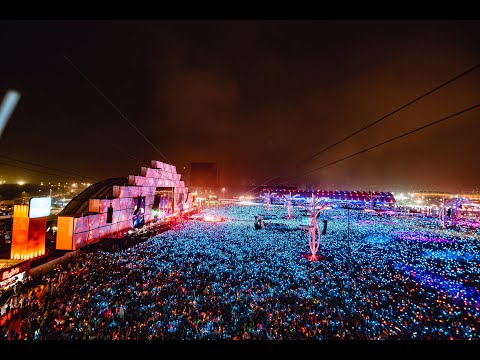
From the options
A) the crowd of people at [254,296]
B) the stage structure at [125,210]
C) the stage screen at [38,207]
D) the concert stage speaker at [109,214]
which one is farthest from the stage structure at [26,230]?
the concert stage speaker at [109,214]

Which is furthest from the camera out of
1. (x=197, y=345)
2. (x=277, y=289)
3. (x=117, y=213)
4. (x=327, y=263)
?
(x=117, y=213)

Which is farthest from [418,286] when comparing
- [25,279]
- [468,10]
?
[25,279]

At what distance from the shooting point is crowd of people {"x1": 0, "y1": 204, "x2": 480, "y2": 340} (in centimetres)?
662

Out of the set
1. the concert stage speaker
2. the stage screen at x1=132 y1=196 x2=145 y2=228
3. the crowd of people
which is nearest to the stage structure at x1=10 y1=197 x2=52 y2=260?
the crowd of people

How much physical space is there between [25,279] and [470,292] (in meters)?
20.9

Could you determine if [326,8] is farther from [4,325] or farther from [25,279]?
[25,279]

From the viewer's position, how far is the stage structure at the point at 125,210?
533 inches

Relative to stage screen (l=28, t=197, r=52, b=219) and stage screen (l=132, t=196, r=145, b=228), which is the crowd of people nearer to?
stage screen (l=28, t=197, r=52, b=219)

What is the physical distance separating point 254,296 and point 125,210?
15253mm

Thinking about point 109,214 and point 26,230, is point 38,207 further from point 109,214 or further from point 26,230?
point 109,214

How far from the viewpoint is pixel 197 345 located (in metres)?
1.82

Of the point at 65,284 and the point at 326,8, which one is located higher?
the point at 326,8

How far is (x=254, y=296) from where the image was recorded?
8469 mm

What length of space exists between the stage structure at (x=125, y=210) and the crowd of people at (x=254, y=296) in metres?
1.72
